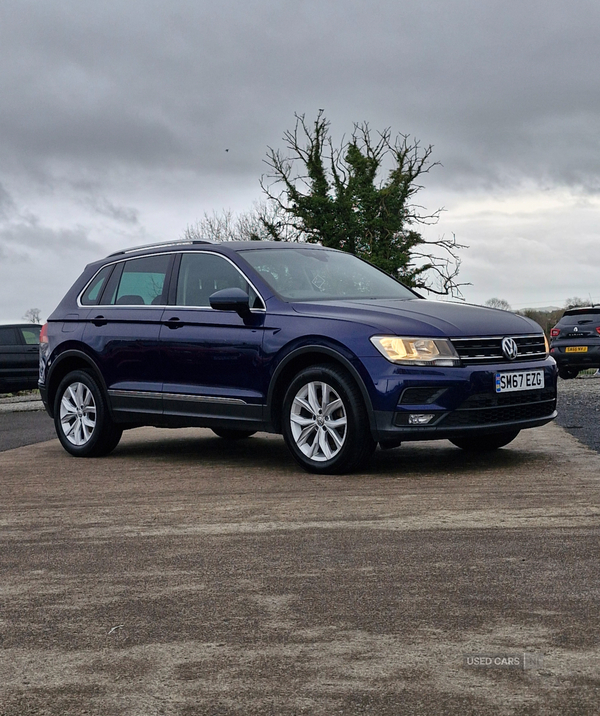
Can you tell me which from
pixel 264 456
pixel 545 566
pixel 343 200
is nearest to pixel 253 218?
pixel 343 200

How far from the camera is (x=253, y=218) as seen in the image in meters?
63.3

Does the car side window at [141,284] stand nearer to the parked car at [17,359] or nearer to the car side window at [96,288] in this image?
the car side window at [96,288]

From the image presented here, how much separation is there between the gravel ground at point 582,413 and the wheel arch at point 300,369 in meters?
2.50

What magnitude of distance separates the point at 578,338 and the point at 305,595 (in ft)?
68.9

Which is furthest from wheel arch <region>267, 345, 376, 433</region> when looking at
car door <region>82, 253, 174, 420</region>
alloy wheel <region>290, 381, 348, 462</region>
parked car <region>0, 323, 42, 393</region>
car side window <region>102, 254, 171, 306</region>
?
parked car <region>0, 323, 42, 393</region>

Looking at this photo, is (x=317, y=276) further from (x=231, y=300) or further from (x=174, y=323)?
(x=174, y=323)

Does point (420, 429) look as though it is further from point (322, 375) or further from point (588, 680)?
point (588, 680)

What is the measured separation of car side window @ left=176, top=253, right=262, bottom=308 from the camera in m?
8.70

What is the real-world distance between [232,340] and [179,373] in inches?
26.8

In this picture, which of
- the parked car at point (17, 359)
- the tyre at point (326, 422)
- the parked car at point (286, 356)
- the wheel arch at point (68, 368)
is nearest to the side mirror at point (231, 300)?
the parked car at point (286, 356)

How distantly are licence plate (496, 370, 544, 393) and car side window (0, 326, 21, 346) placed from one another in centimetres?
1628

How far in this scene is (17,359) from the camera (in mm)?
22406

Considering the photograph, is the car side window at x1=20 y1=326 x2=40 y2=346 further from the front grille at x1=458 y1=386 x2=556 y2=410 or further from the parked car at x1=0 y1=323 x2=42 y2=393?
the front grille at x1=458 y1=386 x2=556 y2=410

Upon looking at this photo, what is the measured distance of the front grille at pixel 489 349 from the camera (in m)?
7.59
